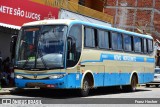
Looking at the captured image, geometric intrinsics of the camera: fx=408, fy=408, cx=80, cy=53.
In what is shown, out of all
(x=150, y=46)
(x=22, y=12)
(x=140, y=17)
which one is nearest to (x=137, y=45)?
(x=150, y=46)

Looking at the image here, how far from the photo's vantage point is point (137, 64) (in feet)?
73.6

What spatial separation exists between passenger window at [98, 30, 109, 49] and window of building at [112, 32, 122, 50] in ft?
2.42

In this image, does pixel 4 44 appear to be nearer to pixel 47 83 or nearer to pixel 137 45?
pixel 47 83

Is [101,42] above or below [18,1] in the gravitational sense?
below

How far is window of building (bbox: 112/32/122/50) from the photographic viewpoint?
774 inches

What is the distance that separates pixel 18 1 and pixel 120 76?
20.8 feet

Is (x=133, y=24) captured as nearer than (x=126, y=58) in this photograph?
No

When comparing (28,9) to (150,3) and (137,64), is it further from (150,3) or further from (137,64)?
(150,3)

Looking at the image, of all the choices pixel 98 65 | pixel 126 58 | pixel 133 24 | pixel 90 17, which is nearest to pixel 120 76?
pixel 126 58

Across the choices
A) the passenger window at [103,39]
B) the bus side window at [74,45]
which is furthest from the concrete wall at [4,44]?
the bus side window at [74,45]

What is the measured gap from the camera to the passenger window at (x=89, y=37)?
56.6 ft

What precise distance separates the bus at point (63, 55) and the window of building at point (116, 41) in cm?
21

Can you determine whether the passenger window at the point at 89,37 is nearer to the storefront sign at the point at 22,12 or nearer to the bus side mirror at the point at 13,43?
the bus side mirror at the point at 13,43

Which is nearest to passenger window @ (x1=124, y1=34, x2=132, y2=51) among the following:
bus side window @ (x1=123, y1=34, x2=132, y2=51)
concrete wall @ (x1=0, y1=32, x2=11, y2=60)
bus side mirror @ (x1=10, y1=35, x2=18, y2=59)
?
bus side window @ (x1=123, y1=34, x2=132, y2=51)
